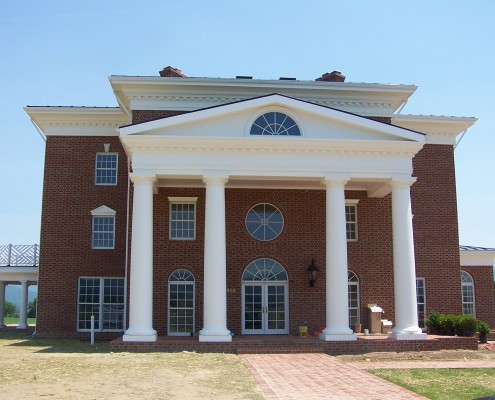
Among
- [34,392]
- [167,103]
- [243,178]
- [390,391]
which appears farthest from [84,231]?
[390,391]

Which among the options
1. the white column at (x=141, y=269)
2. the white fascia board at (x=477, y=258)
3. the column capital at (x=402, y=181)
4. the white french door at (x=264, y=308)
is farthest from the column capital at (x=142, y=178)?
the white fascia board at (x=477, y=258)

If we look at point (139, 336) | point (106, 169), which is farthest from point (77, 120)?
point (139, 336)

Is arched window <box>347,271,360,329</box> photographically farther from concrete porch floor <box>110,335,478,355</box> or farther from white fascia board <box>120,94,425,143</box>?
white fascia board <box>120,94,425,143</box>

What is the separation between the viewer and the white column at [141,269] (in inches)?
834

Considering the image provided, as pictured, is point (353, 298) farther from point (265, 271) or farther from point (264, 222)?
point (264, 222)

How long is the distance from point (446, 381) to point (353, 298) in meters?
10.4

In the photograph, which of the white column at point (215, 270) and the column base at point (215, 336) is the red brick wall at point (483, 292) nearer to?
the white column at point (215, 270)

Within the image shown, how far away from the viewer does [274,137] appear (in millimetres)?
22016

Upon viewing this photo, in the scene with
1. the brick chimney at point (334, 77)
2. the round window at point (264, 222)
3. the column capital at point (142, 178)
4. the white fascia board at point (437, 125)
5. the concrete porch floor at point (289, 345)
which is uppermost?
the brick chimney at point (334, 77)

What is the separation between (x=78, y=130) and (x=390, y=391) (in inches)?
765

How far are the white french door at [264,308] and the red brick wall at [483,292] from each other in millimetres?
10259

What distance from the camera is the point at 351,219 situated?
85.8ft

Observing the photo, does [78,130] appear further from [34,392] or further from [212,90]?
[34,392]

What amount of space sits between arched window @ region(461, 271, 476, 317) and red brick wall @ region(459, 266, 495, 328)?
0.46 feet
